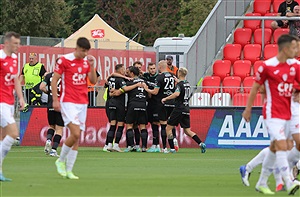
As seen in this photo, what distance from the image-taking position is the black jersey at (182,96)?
2533 centimetres

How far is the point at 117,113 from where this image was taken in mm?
26531

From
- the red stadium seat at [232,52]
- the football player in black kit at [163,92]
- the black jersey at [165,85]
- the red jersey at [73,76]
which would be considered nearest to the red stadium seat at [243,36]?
the red stadium seat at [232,52]

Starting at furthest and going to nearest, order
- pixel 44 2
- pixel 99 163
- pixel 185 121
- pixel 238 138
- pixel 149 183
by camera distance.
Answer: pixel 44 2 → pixel 238 138 → pixel 185 121 → pixel 99 163 → pixel 149 183

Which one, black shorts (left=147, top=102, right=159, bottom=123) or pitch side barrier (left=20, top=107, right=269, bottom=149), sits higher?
black shorts (left=147, top=102, right=159, bottom=123)

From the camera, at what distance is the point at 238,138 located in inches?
1116

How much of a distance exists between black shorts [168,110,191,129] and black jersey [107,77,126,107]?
142 cm

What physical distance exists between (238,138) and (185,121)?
2871 mm

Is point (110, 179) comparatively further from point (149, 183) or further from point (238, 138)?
point (238, 138)

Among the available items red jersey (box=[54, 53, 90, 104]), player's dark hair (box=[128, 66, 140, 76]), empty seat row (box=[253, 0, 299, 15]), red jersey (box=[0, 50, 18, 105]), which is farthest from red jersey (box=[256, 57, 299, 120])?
empty seat row (box=[253, 0, 299, 15])

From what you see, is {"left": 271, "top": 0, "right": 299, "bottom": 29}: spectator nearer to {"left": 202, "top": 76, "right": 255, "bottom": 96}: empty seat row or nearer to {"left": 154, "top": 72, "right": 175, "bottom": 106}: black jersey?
{"left": 202, "top": 76, "right": 255, "bottom": 96}: empty seat row

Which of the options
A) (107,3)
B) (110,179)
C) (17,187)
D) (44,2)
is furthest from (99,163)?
(107,3)

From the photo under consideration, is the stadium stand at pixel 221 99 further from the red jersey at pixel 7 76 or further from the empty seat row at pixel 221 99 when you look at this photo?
the red jersey at pixel 7 76

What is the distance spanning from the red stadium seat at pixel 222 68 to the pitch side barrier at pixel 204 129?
149 inches

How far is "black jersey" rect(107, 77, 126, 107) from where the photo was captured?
26.2 m
